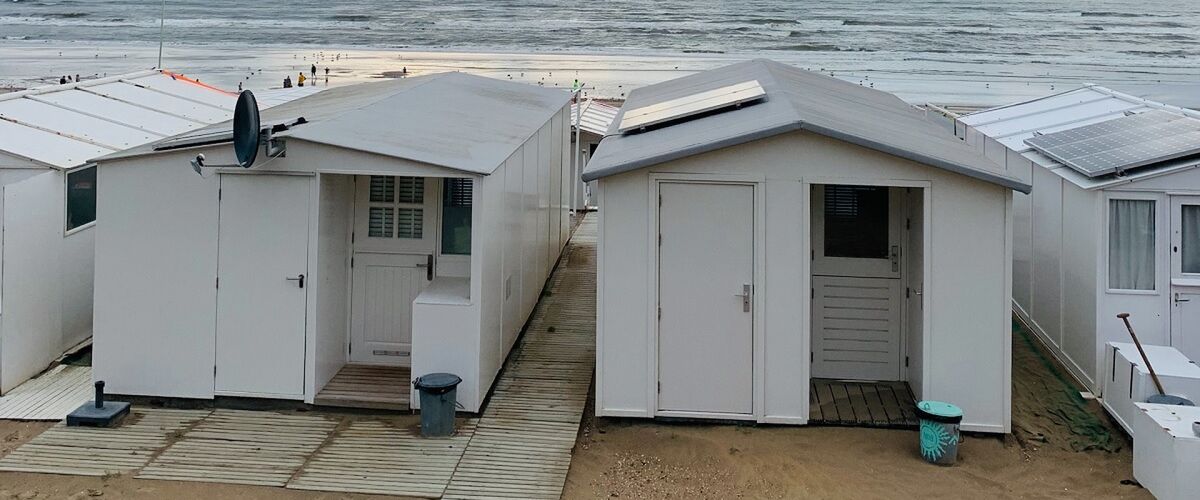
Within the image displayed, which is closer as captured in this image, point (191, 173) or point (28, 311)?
point (191, 173)

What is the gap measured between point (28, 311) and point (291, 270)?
9.72 feet

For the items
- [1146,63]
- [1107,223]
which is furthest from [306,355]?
[1146,63]

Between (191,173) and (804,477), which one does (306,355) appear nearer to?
(191,173)

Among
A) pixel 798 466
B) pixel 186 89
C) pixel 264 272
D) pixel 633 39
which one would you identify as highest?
pixel 633 39

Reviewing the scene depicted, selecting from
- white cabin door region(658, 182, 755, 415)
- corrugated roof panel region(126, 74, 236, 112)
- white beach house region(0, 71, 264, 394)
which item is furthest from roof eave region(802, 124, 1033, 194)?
corrugated roof panel region(126, 74, 236, 112)

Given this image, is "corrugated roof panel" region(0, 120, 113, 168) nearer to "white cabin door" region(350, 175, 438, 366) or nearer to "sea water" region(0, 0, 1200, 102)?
"white cabin door" region(350, 175, 438, 366)

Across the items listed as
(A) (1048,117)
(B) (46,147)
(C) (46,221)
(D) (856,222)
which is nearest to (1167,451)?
(D) (856,222)

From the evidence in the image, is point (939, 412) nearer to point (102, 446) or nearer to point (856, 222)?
point (856, 222)

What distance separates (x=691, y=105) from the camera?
10.1m

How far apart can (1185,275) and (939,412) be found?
314 centimetres

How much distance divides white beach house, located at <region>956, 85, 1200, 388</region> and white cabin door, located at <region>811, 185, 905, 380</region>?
5.93 feet

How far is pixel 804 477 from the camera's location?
22.9 feet

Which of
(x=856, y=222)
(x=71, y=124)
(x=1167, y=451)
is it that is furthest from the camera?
(x=71, y=124)

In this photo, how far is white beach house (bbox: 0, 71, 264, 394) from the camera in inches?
336
